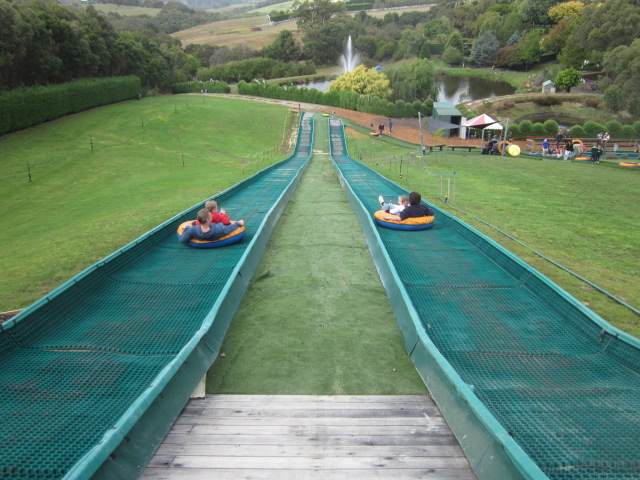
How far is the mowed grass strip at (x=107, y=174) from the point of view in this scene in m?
10.9

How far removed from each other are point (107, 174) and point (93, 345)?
25.2m

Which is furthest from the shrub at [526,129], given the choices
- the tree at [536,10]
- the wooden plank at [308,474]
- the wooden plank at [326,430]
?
the tree at [536,10]

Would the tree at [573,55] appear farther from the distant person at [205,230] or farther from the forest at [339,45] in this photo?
the distant person at [205,230]

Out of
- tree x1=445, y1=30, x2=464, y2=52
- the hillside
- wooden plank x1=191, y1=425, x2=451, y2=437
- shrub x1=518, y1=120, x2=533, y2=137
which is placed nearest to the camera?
wooden plank x1=191, y1=425, x2=451, y2=437

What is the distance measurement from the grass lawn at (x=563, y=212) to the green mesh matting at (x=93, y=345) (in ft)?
21.7

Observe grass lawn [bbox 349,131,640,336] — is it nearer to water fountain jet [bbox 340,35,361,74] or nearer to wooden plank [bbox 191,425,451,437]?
wooden plank [bbox 191,425,451,437]

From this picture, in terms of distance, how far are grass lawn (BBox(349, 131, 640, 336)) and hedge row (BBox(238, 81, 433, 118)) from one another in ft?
80.7

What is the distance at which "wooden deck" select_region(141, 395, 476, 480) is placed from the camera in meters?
3.21

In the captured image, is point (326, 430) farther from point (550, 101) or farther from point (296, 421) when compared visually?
point (550, 101)

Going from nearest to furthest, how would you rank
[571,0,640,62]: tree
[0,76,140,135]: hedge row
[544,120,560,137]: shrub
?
[0,76,140,135]: hedge row, [544,120,560,137]: shrub, [571,0,640,62]: tree

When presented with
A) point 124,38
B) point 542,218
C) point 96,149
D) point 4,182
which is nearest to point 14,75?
point 96,149

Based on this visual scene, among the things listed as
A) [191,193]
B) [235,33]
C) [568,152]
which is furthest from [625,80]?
[235,33]

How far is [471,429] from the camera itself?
3.34 m

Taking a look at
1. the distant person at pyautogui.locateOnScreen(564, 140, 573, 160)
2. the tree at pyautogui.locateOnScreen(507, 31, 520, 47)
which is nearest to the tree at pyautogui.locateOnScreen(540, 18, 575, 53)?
the tree at pyautogui.locateOnScreen(507, 31, 520, 47)
